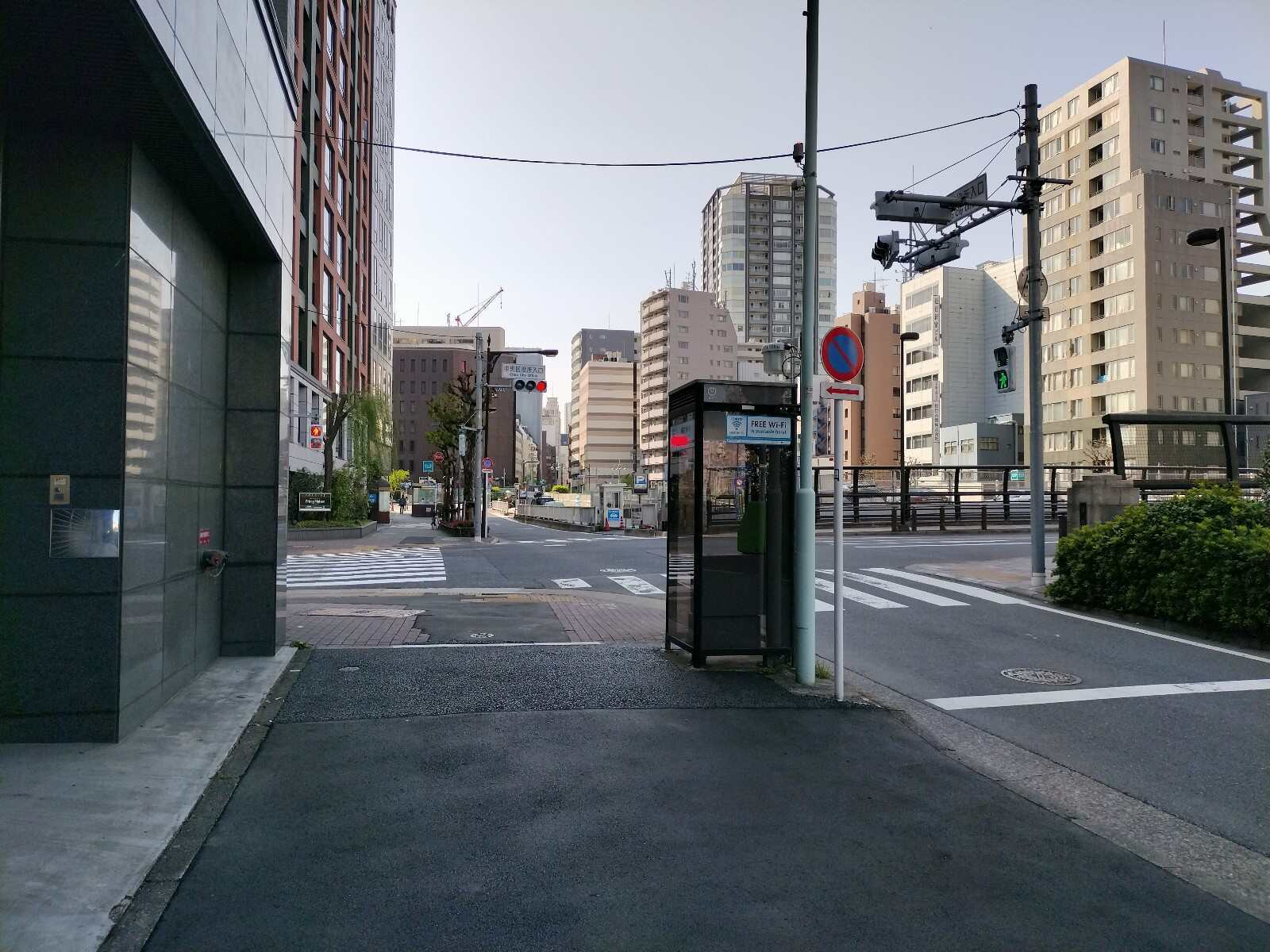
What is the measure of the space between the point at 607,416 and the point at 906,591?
123844 mm

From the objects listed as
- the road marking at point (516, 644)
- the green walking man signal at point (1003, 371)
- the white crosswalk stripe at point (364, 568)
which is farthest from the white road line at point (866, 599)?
the white crosswalk stripe at point (364, 568)

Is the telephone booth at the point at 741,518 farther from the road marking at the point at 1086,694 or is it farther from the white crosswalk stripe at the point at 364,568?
the white crosswalk stripe at the point at 364,568

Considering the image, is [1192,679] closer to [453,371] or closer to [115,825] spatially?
[115,825]

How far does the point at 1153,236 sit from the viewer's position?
203ft

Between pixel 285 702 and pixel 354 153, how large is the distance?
166 ft

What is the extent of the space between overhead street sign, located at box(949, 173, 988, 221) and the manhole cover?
9681 millimetres

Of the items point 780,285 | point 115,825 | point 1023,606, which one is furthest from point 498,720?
point 780,285

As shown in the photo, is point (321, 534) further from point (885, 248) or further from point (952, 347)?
point (952, 347)

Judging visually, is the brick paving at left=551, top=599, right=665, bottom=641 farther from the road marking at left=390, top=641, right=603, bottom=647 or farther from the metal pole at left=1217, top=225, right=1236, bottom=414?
the metal pole at left=1217, top=225, right=1236, bottom=414

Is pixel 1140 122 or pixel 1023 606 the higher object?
pixel 1140 122

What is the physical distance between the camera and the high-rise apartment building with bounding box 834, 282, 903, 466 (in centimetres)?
9825

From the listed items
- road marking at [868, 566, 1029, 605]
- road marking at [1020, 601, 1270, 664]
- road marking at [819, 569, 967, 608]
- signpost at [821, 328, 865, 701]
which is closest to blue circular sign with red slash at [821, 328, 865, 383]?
signpost at [821, 328, 865, 701]

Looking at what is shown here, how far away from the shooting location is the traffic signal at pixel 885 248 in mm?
16203

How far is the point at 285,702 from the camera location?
6.61m
